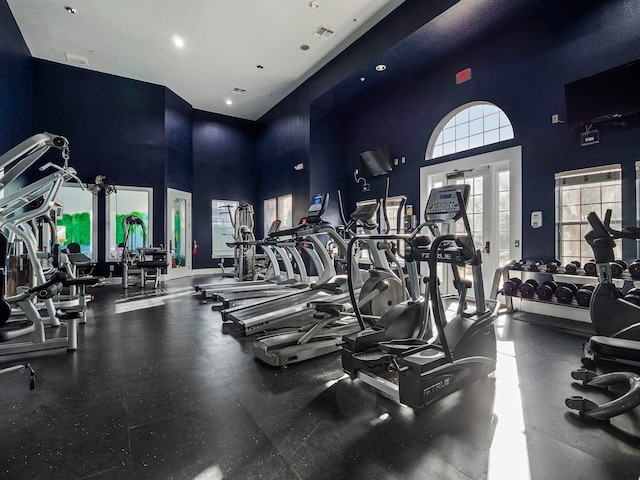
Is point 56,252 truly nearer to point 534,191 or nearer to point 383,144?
point 383,144

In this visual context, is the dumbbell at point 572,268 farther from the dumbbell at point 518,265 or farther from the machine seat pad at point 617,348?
the machine seat pad at point 617,348

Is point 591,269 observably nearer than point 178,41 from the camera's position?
Yes

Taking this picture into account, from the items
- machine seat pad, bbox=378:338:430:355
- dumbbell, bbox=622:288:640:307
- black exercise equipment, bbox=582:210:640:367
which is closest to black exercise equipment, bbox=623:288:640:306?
dumbbell, bbox=622:288:640:307

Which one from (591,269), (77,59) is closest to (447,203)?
(591,269)

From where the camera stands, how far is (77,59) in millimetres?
→ 8039

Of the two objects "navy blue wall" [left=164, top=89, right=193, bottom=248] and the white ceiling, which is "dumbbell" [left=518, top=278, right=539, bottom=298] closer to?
the white ceiling

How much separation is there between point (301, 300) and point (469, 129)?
14.6 feet

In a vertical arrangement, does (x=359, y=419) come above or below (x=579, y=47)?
below

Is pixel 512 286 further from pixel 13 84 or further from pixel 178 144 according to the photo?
pixel 13 84

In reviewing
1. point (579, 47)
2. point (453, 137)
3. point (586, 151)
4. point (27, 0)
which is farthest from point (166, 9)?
point (586, 151)

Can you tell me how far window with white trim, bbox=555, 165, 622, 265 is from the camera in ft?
14.1

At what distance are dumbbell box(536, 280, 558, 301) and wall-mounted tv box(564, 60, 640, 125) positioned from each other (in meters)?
2.19

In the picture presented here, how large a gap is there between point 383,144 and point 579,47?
3876 mm

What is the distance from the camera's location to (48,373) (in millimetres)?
2803
